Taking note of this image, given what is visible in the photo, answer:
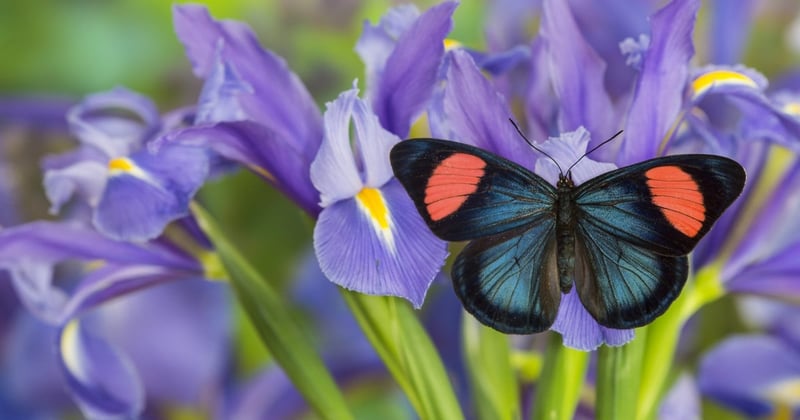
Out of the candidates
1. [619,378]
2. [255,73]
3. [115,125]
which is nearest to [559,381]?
[619,378]

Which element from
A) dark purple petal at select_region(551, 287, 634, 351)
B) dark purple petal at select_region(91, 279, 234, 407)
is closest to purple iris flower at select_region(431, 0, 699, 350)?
dark purple petal at select_region(551, 287, 634, 351)

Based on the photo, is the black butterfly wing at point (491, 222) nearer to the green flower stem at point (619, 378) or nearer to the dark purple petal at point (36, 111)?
the green flower stem at point (619, 378)

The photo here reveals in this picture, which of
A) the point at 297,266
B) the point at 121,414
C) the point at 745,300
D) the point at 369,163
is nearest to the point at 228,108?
the point at 369,163

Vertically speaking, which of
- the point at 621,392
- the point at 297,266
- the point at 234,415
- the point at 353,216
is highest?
the point at 353,216

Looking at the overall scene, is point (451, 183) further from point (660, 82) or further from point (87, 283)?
point (87, 283)

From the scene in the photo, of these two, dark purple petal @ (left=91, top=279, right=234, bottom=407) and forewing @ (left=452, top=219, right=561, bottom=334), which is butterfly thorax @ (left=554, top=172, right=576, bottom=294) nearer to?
forewing @ (left=452, top=219, right=561, bottom=334)

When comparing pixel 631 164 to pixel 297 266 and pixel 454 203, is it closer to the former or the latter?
pixel 454 203

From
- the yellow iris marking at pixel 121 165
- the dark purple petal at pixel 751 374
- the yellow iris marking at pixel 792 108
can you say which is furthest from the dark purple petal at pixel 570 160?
the dark purple petal at pixel 751 374
